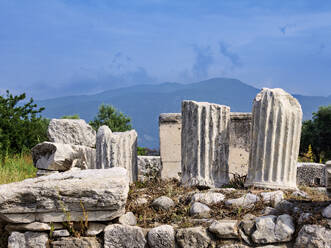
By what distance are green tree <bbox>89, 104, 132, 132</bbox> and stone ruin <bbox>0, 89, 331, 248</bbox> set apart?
9.76 m

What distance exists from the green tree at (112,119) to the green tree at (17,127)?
102 inches

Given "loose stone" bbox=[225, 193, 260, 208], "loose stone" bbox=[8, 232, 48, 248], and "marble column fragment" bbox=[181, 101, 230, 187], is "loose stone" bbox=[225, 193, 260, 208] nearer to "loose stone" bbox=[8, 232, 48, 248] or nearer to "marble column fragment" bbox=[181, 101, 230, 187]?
"marble column fragment" bbox=[181, 101, 230, 187]

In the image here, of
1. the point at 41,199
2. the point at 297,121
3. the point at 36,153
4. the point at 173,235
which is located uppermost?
the point at 297,121

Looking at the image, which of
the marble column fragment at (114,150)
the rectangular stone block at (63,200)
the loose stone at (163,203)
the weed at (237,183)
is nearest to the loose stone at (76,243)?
the rectangular stone block at (63,200)

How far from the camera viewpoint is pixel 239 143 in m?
7.54

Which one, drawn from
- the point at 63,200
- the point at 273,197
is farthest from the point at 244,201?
the point at 63,200

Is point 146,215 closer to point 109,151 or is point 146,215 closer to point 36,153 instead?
point 109,151

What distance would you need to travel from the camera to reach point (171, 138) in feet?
A: 24.7

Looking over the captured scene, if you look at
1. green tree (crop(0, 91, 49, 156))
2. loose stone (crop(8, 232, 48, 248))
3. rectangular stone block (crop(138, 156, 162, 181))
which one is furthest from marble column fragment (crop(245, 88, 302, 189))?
green tree (crop(0, 91, 49, 156))

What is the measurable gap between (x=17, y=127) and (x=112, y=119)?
171 inches

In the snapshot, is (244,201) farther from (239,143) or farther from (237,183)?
(239,143)

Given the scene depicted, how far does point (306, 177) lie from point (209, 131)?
3.07 meters

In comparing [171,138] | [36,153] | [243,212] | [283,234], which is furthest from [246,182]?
[36,153]

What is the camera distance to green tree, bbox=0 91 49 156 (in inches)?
520
